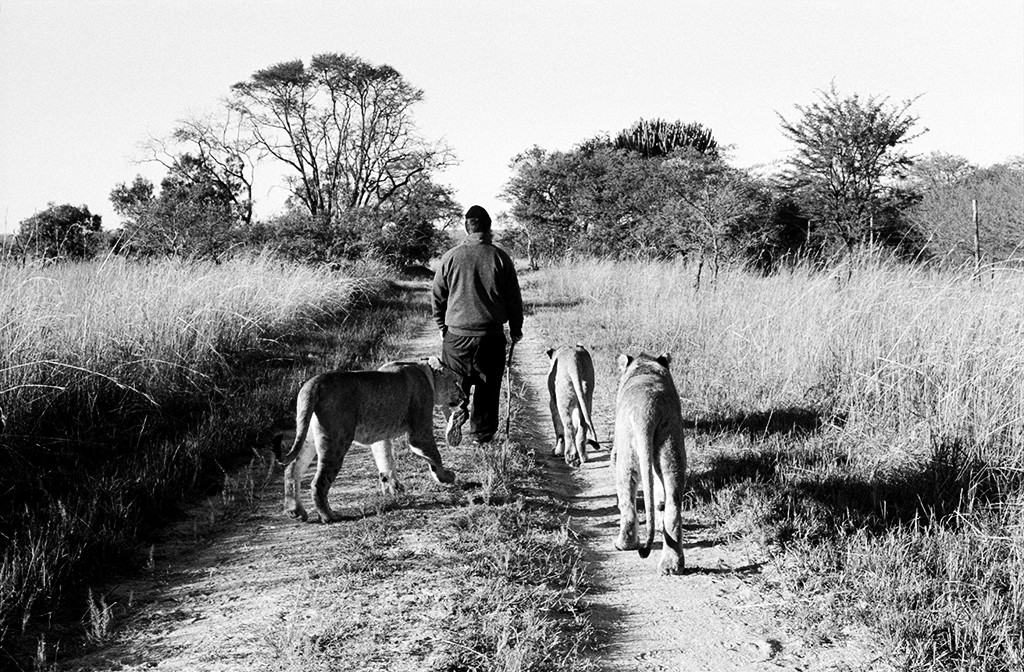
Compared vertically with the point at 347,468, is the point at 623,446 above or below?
above

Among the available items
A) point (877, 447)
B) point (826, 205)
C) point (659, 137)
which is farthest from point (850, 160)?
point (659, 137)

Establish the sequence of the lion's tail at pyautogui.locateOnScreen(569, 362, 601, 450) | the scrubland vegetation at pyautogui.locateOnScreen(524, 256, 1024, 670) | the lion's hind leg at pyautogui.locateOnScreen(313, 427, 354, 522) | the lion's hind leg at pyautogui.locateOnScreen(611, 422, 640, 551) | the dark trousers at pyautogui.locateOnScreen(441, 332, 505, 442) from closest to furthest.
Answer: the scrubland vegetation at pyautogui.locateOnScreen(524, 256, 1024, 670) → the lion's hind leg at pyautogui.locateOnScreen(611, 422, 640, 551) → the lion's hind leg at pyautogui.locateOnScreen(313, 427, 354, 522) → the lion's tail at pyautogui.locateOnScreen(569, 362, 601, 450) → the dark trousers at pyautogui.locateOnScreen(441, 332, 505, 442)

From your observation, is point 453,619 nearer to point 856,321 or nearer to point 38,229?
point 856,321

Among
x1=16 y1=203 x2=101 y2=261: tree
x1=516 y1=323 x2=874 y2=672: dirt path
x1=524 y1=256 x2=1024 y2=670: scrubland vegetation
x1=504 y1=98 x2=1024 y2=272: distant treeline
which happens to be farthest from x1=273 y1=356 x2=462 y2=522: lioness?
x1=504 y1=98 x2=1024 y2=272: distant treeline

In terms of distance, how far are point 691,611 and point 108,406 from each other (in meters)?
5.56

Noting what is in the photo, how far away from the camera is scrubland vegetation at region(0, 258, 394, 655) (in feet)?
12.8

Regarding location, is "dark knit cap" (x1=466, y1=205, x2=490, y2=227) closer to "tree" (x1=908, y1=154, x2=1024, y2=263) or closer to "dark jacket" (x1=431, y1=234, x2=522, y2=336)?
"dark jacket" (x1=431, y1=234, x2=522, y2=336)

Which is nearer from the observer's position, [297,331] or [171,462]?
[171,462]

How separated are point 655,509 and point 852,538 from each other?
1154mm

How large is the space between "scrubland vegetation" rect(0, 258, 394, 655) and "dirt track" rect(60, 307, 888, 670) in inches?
15.8

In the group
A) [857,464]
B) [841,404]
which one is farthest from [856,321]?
[857,464]

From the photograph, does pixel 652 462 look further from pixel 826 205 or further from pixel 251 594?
pixel 826 205

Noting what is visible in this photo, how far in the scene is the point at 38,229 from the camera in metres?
9.01

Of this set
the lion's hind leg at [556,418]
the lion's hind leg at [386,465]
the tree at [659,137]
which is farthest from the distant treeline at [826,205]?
the tree at [659,137]
